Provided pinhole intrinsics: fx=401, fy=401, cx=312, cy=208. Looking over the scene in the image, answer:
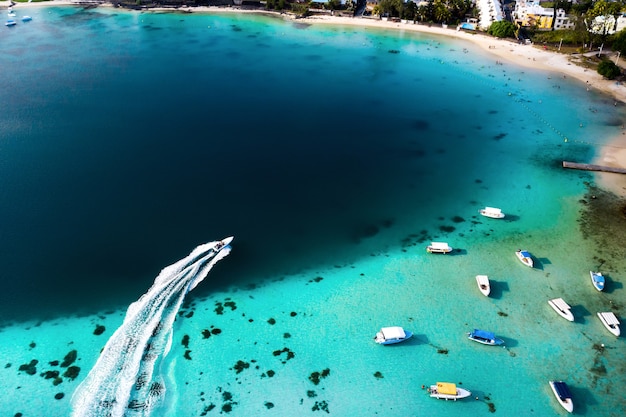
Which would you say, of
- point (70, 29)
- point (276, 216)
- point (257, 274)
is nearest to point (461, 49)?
point (276, 216)

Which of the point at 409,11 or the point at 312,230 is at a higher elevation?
the point at 409,11

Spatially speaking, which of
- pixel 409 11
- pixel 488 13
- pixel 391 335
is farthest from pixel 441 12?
pixel 391 335

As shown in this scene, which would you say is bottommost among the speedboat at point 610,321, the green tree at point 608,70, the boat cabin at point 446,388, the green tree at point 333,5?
the boat cabin at point 446,388

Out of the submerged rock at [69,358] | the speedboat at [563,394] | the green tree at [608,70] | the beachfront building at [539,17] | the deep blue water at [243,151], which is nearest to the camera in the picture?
the speedboat at [563,394]

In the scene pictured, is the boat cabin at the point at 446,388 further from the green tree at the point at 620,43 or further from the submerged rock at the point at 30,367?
the green tree at the point at 620,43

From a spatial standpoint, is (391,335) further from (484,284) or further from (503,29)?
(503,29)

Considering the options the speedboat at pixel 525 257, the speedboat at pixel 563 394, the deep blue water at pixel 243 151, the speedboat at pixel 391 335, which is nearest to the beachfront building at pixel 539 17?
the deep blue water at pixel 243 151
